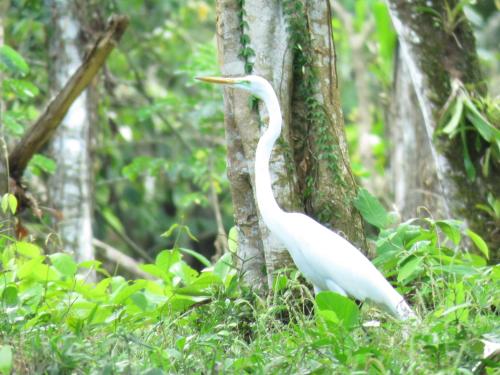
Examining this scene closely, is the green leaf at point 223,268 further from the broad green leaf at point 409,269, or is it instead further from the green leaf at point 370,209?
the broad green leaf at point 409,269

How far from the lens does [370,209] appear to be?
5.33 meters

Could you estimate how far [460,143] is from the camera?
21.1ft

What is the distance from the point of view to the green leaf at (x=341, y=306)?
4359 millimetres

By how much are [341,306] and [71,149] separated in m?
3.97

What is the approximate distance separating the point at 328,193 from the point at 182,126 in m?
6.15

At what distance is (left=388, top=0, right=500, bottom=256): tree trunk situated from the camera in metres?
6.43

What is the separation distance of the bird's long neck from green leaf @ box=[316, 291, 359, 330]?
1.57 ft

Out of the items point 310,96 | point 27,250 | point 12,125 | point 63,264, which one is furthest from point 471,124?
point 12,125

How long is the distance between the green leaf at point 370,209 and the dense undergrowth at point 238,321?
109 millimetres

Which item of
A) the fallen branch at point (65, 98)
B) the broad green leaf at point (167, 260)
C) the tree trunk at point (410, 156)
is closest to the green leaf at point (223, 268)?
the broad green leaf at point (167, 260)

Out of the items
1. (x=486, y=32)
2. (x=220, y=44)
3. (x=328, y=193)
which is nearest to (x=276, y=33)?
(x=220, y=44)

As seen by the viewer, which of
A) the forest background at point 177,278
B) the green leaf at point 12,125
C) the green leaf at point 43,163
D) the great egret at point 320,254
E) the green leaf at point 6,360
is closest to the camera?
the green leaf at point 6,360

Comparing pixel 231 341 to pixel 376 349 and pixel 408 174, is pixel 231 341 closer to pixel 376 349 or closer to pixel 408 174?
pixel 376 349

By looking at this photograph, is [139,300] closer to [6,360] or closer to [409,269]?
[6,360]
